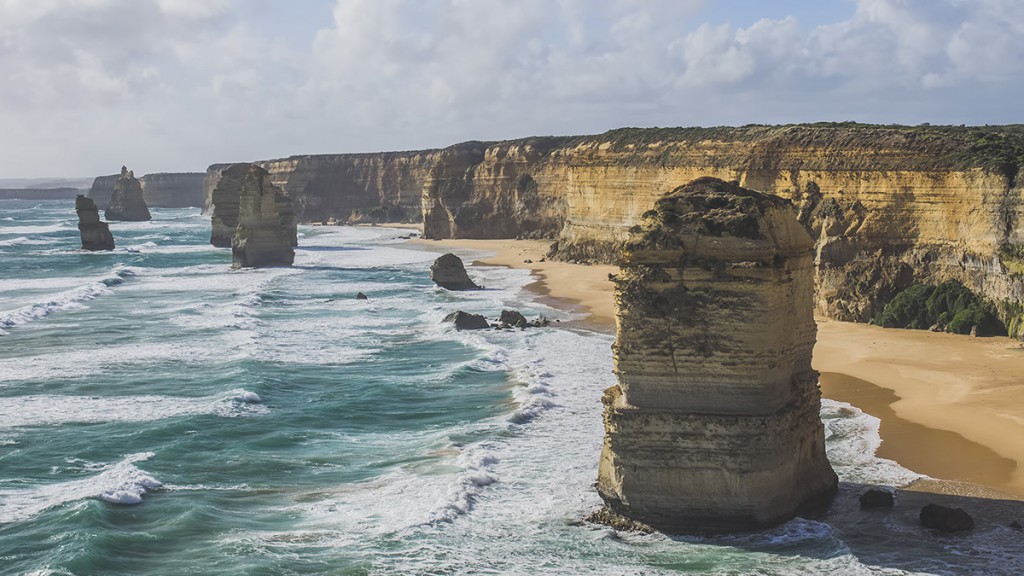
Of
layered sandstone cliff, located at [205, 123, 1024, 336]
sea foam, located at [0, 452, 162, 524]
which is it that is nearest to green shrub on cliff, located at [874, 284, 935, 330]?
layered sandstone cliff, located at [205, 123, 1024, 336]

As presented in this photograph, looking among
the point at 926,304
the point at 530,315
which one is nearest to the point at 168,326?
the point at 530,315

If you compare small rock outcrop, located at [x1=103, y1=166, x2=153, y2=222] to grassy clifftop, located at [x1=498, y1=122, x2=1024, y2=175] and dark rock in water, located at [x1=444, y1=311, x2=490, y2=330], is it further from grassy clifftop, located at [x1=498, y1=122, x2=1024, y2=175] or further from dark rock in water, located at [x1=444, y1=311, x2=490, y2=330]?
dark rock in water, located at [x1=444, y1=311, x2=490, y2=330]

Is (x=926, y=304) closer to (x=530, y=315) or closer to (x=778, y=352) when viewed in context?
(x=530, y=315)

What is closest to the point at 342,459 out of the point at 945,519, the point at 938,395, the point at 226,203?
the point at 945,519

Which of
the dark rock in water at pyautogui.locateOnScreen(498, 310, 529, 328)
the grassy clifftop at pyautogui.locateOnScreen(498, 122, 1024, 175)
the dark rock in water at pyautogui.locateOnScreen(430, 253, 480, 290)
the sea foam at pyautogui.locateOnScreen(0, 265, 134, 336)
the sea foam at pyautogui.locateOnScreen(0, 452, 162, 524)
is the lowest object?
the sea foam at pyautogui.locateOnScreen(0, 452, 162, 524)

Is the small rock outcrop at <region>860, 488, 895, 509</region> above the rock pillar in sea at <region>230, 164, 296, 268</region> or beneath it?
beneath

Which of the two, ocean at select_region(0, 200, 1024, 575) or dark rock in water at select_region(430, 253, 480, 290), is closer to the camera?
ocean at select_region(0, 200, 1024, 575)
